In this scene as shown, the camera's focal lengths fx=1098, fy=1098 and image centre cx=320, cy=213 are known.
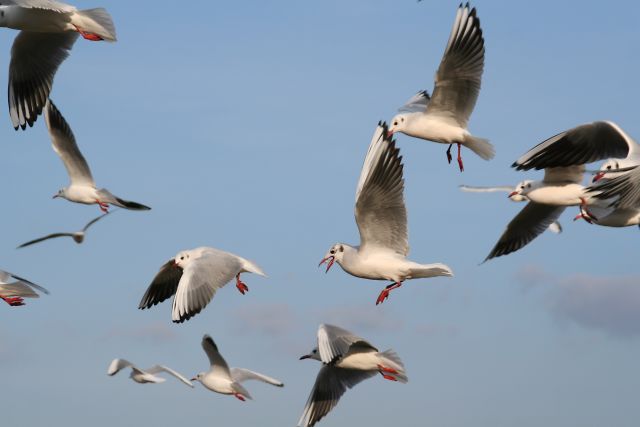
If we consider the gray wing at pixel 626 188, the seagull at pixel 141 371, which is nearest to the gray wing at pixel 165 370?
the seagull at pixel 141 371

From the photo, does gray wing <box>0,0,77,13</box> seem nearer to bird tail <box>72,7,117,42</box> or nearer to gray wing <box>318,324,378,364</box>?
bird tail <box>72,7,117,42</box>

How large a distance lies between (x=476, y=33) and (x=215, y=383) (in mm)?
5703

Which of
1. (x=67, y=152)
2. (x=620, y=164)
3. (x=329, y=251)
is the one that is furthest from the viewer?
(x=67, y=152)

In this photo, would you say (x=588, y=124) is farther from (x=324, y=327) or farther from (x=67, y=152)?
(x=67, y=152)

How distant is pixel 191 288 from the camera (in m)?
11.3

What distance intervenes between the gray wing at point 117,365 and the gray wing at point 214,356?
1.05m

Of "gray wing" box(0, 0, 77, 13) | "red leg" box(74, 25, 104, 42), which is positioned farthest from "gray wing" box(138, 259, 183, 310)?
"gray wing" box(0, 0, 77, 13)

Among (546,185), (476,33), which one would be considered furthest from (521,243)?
(476,33)

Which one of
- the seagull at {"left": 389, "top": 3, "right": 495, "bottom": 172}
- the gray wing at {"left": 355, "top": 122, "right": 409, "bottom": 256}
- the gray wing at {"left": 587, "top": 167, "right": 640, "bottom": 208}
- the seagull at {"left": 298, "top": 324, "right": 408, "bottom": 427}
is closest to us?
the gray wing at {"left": 587, "top": 167, "right": 640, "bottom": 208}

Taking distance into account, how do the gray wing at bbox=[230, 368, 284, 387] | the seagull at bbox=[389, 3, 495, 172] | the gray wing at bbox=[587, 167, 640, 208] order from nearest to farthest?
the gray wing at bbox=[587, 167, 640, 208], the seagull at bbox=[389, 3, 495, 172], the gray wing at bbox=[230, 368, 284, 387]

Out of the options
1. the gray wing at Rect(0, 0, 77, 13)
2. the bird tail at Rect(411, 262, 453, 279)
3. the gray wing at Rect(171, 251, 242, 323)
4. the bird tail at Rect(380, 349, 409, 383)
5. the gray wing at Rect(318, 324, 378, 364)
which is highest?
the gray wing at Rect(0, 0, 77, 13)

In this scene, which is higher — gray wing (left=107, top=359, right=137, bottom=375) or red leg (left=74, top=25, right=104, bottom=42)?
red leg (left=74, top=25, right=104, bottom=42)

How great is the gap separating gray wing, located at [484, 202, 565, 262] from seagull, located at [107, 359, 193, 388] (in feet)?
14.0

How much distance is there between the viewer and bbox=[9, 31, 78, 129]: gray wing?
42.3ft
